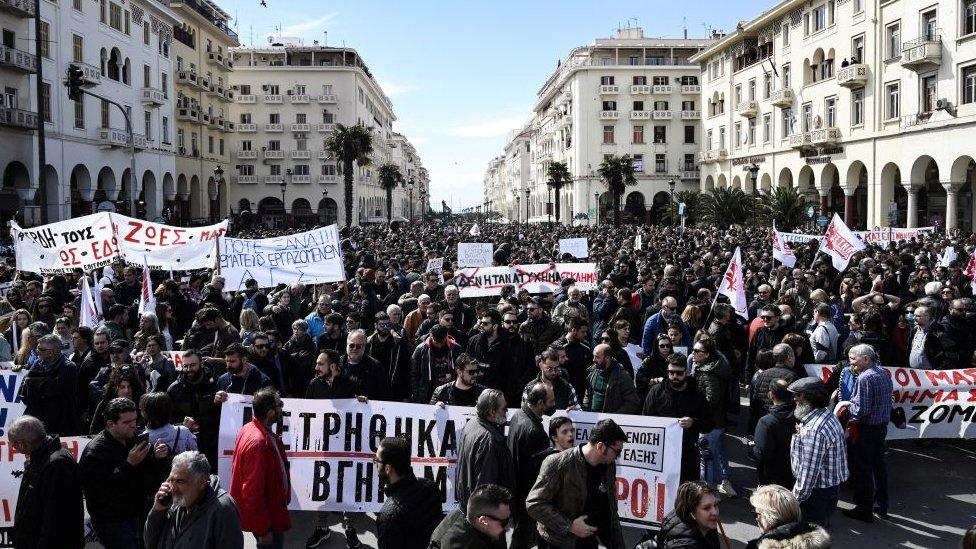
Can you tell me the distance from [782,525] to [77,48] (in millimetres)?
44696

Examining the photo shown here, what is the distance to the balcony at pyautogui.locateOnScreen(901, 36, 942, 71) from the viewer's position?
121 ft

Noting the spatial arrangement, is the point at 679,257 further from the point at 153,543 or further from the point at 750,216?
the point at 750,216

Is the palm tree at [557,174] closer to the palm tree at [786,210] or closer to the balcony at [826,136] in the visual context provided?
the balcony at [826,136]

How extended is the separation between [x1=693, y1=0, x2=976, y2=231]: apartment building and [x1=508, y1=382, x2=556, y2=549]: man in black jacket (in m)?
35.9

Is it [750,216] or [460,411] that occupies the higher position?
[750,216]

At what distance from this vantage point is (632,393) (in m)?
8.16

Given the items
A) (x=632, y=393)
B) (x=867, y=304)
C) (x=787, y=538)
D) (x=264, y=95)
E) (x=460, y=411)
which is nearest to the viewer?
(x=787, y=538)

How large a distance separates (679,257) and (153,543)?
56.6ft

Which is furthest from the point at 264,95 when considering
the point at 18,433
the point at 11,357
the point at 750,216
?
the point at 18,433

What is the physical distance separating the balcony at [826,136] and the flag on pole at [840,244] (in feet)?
104

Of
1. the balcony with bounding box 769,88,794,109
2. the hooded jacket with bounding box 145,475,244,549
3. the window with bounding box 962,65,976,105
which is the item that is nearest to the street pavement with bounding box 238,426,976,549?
the hooded jacket with bounding box 145,475,244,549

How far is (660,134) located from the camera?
79.9 m

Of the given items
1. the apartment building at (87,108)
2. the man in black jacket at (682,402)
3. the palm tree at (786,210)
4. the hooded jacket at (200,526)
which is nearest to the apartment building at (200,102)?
the apartment building at (87,108)

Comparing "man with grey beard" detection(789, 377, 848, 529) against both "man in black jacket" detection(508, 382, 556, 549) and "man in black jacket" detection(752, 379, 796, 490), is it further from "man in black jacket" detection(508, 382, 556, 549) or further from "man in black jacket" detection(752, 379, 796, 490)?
"man in black jacket" detection(508, 382, 556, 549)
